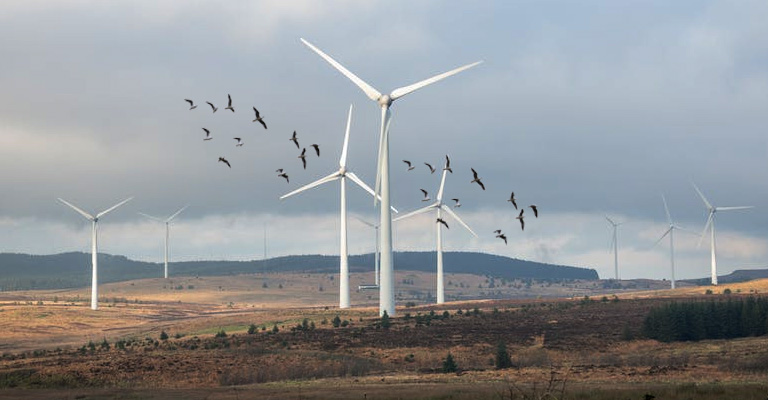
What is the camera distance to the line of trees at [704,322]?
138 m

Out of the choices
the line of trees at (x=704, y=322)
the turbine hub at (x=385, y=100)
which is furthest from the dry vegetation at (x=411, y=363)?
the turbine hub at (x=385, y=100)

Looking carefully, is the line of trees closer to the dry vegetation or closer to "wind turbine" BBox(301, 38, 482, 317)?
the dry vegetation

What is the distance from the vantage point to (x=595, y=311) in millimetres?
180125

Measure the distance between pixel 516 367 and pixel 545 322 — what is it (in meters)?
53.9

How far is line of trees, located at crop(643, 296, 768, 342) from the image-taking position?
138 meters

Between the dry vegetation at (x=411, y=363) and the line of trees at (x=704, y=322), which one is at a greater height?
the line of trees at (x=704, y=322)

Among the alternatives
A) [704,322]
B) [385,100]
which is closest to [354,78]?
[385,100]

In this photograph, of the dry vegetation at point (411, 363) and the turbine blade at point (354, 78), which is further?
the turbine blade at point (354, 78)

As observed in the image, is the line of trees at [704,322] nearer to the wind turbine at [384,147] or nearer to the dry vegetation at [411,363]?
the dry vegetation at [411,363]

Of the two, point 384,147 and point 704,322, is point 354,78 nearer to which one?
point 384,147

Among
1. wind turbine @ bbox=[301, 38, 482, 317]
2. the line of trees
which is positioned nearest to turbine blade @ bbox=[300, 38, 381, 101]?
wind turbine @ bbox=[301, 38, 482, 317]

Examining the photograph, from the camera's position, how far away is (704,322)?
139750 millimetres

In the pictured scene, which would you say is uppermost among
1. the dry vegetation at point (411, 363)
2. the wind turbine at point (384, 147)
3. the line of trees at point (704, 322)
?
the wind turbine at point (384, 147)

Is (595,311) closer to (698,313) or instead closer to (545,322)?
(545,322)
